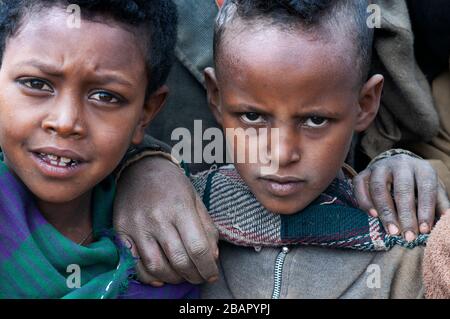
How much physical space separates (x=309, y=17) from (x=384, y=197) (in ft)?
1.66

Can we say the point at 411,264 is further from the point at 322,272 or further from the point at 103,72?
the point at 103,72

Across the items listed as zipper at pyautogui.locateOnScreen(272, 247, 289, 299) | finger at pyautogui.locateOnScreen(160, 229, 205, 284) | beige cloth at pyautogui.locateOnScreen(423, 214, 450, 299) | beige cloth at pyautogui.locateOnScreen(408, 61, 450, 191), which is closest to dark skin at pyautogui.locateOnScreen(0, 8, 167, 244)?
finger at pyautogui.locateOnScreen(160, 229, 205, 284)

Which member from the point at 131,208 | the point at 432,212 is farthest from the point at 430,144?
the point at 131,208

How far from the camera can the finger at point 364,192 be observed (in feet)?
6.45

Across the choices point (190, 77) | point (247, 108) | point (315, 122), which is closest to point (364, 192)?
point (315, 122)

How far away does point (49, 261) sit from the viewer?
175 centimetres

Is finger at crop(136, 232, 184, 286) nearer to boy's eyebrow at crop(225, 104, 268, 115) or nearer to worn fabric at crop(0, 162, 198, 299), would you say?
worn fabric at crop(0, 162, 198, 299)

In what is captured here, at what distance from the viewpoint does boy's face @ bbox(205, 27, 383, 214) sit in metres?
1.76

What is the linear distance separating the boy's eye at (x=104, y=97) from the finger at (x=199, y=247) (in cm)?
32

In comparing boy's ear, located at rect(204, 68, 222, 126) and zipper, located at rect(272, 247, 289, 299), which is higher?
boy's ear, located at rect(204, 68, 222, 126)

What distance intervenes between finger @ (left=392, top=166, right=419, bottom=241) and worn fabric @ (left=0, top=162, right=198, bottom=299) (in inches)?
21.2

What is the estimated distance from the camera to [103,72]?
5.68 ft

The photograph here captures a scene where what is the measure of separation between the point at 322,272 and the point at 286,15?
0.61m

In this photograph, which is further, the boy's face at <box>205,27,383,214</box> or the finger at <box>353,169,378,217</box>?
the finger at <box>353,169,378,217</box>
